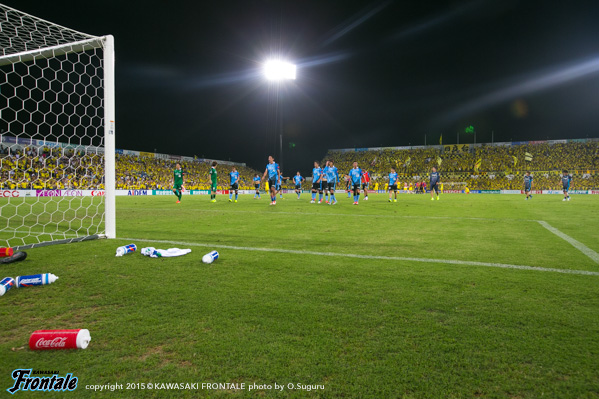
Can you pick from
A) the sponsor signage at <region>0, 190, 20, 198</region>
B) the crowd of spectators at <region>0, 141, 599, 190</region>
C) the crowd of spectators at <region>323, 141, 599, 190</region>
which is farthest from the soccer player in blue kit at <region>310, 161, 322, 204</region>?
the crowd of spectators at <region>323, 141, 599, 190</region>

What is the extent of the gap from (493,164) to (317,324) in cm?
5931

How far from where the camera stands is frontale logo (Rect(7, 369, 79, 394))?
1.48 m

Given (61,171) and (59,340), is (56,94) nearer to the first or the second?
(59,340)

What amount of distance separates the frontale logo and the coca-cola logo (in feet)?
0.62

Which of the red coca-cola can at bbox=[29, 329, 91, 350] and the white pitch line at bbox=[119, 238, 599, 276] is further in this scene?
the white pitch line at bbox=[119, 238, 599, 276]

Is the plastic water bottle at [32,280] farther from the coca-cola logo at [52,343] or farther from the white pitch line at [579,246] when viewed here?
the white pitch line at [579,246]

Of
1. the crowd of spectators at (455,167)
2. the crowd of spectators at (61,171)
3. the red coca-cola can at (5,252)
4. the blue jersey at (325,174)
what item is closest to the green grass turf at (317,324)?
the red coca-cola can at (5,252)

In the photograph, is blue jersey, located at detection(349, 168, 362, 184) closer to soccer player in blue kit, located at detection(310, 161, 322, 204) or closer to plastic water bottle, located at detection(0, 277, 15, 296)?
soccer player in blue kit, located at detection(310, 161, 322, 204)

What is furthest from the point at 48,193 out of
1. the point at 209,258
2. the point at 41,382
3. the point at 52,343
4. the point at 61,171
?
the point at 41,382

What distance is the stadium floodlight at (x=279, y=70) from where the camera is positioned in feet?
101

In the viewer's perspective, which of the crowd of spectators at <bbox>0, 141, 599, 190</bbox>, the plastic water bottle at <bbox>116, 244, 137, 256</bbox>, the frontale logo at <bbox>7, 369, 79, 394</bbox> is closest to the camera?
the frontale logo at <bbox>7, 369, 79, 394</bbox>

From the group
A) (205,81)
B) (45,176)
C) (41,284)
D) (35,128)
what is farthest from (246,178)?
(41,284)

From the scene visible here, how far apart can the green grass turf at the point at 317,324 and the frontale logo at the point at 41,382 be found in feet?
0.12

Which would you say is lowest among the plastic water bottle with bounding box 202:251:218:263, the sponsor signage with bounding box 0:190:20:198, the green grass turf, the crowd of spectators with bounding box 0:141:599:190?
the green grass turf
